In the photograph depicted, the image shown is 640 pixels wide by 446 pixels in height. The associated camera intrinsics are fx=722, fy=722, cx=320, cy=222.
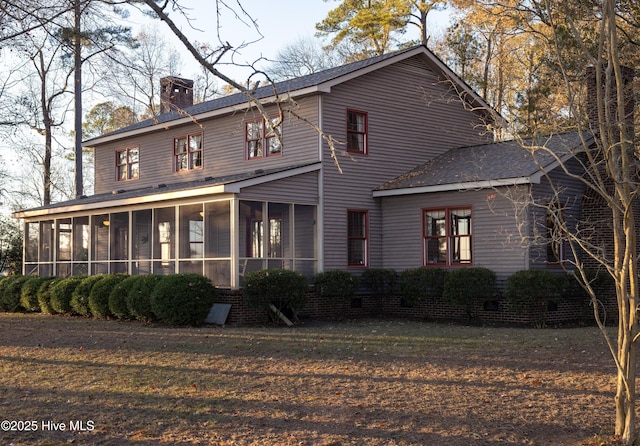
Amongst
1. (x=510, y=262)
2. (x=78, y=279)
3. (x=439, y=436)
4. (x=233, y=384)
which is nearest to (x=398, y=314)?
(x=510, y=262)

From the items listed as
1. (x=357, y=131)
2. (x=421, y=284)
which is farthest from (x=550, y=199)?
(x=357, y=131)

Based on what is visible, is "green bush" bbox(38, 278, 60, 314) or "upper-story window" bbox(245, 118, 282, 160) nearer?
"upper-story window" bbox(245, 118, 282, 160)

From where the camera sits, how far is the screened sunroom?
18.1 m

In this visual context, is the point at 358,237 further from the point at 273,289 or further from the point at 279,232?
the point at 273,289

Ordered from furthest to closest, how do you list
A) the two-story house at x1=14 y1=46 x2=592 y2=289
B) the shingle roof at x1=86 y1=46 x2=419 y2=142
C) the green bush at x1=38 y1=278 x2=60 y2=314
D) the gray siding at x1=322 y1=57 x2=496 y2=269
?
the green bush at x1=38 y1=278 x2=60 y2=314 < the shingle roof at x1=86 y1=46 x2=419 y2=142 < the gray siding at x1=322 y1=57 x2=496 y2=269 < the two-story house at x1=14 y1=46 x2=592 y2=289

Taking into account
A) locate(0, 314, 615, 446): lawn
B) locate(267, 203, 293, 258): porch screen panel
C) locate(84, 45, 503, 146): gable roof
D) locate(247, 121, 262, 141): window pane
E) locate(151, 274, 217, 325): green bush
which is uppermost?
locate(84, 45, 503, 146): gable roof

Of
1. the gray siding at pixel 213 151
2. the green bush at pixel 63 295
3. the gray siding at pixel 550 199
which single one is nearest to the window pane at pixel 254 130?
the gray siding at pixel 213 151

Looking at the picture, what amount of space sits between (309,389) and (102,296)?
1071 cm

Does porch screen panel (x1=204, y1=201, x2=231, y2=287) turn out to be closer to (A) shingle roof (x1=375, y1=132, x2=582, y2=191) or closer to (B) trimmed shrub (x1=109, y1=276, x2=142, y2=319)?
(B) trimmed shrub (x1=109, y1=276, x2=142, y2=319)

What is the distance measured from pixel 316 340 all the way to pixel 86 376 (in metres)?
4.85

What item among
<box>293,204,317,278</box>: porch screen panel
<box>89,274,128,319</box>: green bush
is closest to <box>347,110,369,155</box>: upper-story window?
<box>293,204,317,278</box>: porch screen panel

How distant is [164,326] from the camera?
653 inches

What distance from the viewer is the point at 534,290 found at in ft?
53.6

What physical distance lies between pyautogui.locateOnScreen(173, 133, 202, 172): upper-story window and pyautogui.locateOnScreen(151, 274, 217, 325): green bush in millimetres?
6967
